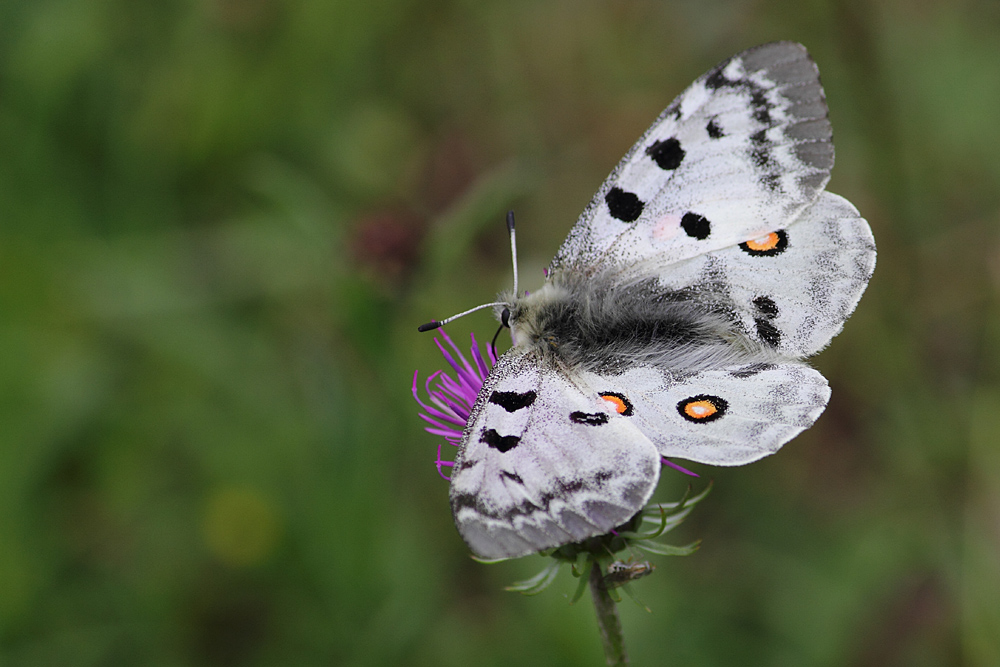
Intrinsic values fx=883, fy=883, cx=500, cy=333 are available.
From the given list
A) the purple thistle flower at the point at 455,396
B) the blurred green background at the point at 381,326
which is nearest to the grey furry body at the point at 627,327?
the purple thistle flower at the point at 455,396

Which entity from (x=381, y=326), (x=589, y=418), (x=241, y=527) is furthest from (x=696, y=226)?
(x=241, y=527)

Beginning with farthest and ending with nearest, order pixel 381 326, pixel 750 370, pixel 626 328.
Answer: pixel 381 326 → pixel 626 328 → pixel 750 370

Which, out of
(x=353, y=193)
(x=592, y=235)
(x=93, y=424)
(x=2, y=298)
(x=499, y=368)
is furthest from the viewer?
(x=353, y=193)

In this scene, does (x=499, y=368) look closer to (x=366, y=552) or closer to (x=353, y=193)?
(x=366, y=552)

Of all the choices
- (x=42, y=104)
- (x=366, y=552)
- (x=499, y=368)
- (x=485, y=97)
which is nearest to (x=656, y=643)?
(x=366, y=552)

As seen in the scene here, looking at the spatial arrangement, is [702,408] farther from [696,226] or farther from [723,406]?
[696,226]

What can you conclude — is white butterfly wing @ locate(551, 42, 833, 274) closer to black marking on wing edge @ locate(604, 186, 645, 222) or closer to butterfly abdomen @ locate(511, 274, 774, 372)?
black marking on wing edge @ locate(604, 186, 645, 222)

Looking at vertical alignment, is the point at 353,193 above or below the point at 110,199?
below

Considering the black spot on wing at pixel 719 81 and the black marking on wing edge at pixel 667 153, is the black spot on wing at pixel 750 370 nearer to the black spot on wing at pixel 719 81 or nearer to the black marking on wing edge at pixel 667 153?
the black marking on wing edge at pixel 667 153
